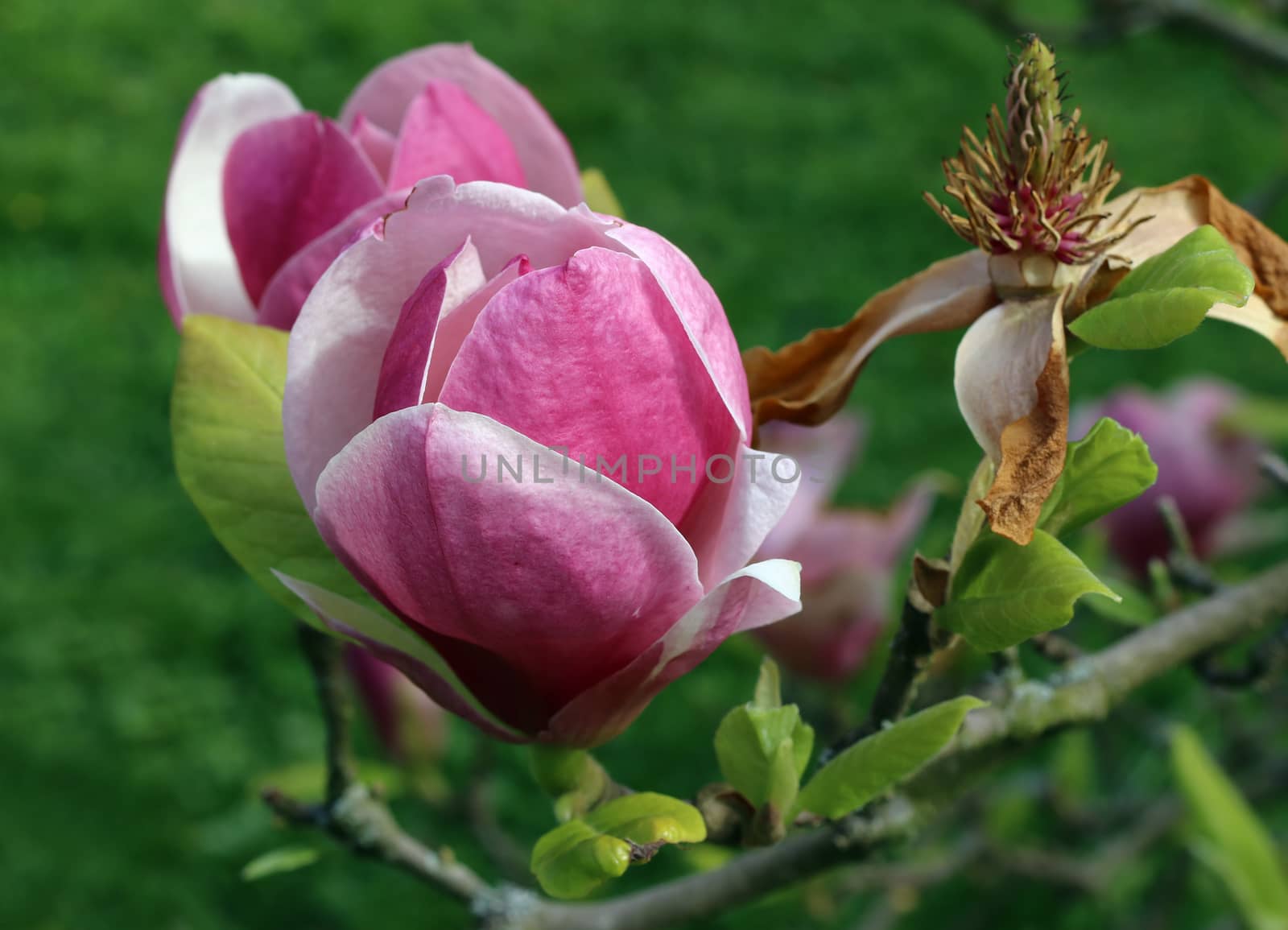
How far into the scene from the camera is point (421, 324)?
46 centimetres

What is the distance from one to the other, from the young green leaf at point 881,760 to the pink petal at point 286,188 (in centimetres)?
35

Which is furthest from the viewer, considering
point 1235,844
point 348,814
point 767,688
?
point 1235,844

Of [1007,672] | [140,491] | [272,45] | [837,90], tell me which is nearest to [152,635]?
[140,491]

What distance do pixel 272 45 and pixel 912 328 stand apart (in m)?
3.75

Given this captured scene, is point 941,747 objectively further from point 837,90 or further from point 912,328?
point 837,90

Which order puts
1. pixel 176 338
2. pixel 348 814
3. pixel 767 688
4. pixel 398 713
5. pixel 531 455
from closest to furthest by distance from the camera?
pixel 531 455, pixel 767 688, pixel 348 814, pixel 398 713, pixel 176 338

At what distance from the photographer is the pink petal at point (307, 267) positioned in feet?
1.79

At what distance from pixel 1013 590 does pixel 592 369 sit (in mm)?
189

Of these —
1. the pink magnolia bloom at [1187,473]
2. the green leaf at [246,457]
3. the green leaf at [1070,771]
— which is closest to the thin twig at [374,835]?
the green leaf at [246,457]

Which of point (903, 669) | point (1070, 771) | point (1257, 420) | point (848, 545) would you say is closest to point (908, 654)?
point (903, 669)

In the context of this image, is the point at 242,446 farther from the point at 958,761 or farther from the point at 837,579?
the point at 837,579

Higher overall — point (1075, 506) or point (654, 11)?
point (1075, 506)

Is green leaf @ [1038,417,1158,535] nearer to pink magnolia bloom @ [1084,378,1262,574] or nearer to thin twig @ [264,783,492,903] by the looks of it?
thin twig @ [264,783,492,903]

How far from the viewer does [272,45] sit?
3.88m
